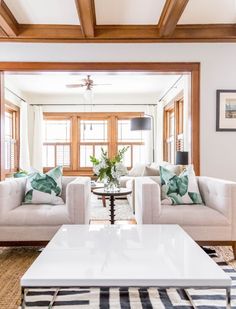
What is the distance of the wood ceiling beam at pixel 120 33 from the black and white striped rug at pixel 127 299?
10.5 feet

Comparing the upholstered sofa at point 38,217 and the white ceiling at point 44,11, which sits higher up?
the white ceiling at point 44,11

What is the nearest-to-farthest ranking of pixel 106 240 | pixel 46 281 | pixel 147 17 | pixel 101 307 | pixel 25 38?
pixel 46 281
pixel 101 307
pixel 106 240
pixel 147 17
pixel 25 38

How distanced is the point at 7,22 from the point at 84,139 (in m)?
5.12

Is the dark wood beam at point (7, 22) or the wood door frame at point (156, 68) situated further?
the wood door frame at point (156, 68)

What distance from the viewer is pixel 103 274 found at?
1582 mm

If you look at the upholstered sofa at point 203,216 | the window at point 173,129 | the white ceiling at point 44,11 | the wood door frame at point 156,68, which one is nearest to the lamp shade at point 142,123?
the window at point 173,129

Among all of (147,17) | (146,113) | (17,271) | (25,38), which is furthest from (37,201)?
(146,113)

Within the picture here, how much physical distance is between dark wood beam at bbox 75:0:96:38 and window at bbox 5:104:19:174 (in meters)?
3.67

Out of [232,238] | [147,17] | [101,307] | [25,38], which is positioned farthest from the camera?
[25,38]

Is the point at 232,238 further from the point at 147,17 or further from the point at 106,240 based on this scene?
the point at 147,17

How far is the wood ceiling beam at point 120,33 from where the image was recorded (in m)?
4.16

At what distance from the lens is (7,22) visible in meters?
3.75

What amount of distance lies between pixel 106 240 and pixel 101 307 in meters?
0.41

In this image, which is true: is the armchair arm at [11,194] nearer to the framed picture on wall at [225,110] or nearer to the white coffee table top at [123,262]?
the white coffee table top at [123,262]
